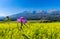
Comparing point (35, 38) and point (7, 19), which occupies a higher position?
point (7, 19)

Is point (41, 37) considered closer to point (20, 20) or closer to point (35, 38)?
point (35, 38)

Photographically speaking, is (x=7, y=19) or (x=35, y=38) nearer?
(x=7, y=19)

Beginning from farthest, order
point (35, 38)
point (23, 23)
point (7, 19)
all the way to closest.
A: point (35, 38)
point (7, 19)
point (23, 23)

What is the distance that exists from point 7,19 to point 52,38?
80.0 inches

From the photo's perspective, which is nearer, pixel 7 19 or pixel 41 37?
pixel 7 19

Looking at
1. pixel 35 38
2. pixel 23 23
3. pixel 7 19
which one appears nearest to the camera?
pixel 23 23

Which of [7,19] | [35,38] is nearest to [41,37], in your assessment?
[35,38]

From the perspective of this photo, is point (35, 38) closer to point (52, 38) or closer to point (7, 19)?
point (52, 38)

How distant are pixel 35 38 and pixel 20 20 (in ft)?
6.51

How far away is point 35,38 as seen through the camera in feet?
13.4

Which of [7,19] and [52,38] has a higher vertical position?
[7,19]

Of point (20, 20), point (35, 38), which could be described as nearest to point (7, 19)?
point (20, 20)

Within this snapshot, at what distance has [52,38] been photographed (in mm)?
4227

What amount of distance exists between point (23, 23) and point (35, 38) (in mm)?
1986
